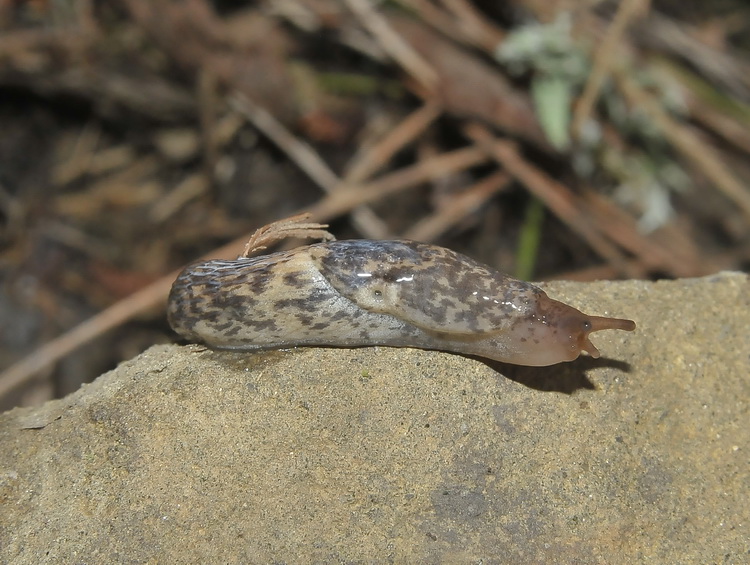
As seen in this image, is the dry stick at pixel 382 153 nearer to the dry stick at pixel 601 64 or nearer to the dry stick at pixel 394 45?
the dry stick at pixel 394 45

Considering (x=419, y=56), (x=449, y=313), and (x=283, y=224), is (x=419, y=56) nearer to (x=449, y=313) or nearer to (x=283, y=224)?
(x=283, y=224)

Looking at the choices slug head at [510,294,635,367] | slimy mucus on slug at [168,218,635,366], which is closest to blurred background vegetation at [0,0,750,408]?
slimy mucus on slug at [168,218,635,366]

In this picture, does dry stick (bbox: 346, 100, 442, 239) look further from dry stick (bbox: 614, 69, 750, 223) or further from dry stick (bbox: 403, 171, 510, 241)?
dry stick (bbox: 614, 69, 750, 223)

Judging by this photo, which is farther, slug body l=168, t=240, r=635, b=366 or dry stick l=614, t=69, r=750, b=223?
dry stick l=614, t=69, r=750, b=223

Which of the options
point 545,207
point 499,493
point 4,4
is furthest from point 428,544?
point 4,4

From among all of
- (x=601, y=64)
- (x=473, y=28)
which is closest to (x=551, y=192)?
(x=601, y=64)
